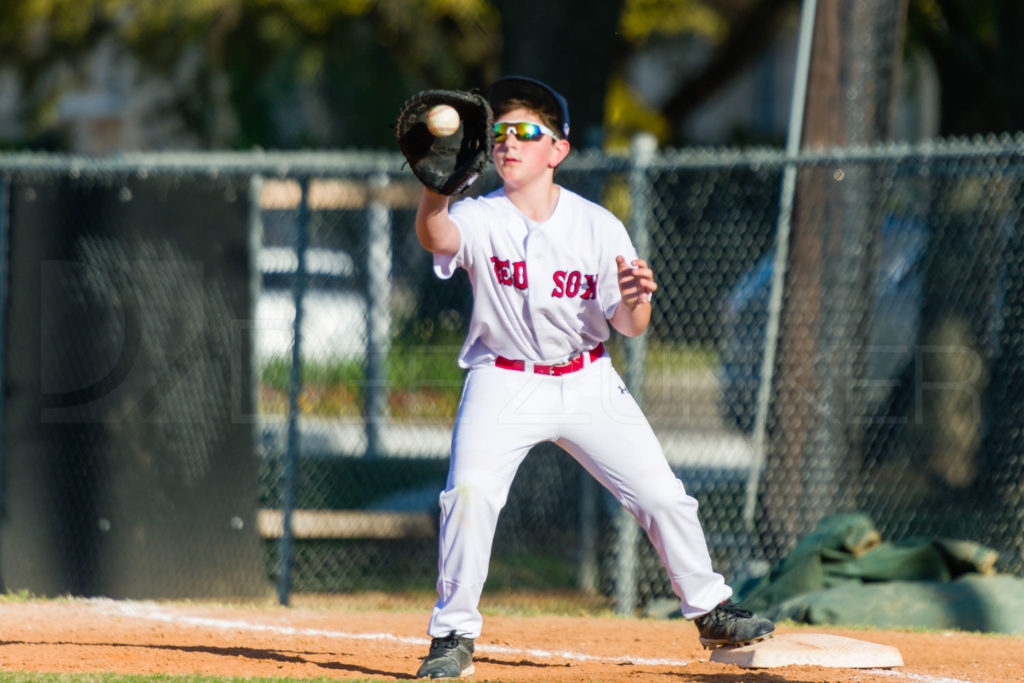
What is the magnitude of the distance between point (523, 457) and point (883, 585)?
258 centimetres

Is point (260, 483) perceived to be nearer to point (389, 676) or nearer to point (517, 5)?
point (389, 676)

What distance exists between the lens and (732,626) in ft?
14.7

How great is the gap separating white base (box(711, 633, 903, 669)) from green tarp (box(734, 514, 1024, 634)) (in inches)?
51.0

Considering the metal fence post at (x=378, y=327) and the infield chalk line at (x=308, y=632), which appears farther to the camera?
Result: the metal fence post at (x=378, y=327)

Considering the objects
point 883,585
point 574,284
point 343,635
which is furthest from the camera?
point 883,585

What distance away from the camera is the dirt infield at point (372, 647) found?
4395 millimetres

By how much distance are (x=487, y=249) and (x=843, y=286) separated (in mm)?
3545

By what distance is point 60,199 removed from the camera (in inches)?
284

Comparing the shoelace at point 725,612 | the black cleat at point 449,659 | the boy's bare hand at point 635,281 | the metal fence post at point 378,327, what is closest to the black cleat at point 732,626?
the shoelace at point 725,612

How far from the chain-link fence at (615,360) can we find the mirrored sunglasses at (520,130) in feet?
7.25

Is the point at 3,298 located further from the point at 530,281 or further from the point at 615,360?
the point at 530,281

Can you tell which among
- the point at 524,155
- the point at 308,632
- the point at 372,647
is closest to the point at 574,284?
the point at 524,155

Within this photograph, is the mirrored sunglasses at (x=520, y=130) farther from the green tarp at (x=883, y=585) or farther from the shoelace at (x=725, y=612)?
the green tarp at (x=883, y=585)

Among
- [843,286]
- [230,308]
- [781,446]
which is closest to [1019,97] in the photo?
[843,286]
